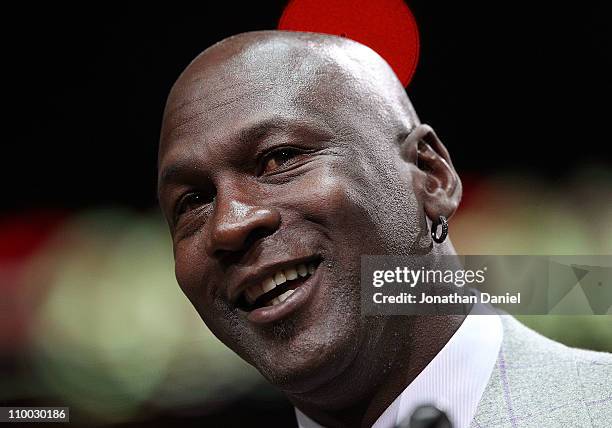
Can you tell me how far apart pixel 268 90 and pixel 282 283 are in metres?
0.34

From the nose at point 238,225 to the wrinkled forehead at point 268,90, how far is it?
5.8 inches

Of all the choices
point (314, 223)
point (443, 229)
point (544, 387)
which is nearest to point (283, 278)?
point (314, 223)

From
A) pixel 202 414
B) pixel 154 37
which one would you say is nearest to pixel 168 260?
pixel 202 414

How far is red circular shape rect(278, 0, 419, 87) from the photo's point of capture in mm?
1747

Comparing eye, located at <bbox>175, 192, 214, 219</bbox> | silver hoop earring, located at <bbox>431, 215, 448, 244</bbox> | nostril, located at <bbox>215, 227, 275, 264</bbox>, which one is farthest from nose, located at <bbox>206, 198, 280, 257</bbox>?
silver hoop earring, located at <bbox>431, 215, 448, 244</bbox>

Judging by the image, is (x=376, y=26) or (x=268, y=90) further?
(x=376, y=26)

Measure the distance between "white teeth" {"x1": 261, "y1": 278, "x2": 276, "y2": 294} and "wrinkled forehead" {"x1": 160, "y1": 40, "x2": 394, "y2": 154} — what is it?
27 cm

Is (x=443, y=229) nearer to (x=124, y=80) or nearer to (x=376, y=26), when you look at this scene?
(x=376, y=26)

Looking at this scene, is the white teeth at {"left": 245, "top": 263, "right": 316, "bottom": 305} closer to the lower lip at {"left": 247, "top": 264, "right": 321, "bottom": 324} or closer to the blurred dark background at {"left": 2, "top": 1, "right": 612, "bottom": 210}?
the lower lip at {"left": 247, "top": 264, "right": 321, "bottom": 324}

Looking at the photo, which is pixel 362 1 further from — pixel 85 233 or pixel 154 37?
pixel 85 233

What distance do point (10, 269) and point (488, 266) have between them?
3.37ft

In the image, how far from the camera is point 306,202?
4.61ft

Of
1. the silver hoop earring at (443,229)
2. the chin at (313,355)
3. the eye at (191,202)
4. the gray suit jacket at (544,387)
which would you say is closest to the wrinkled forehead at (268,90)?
the eye at (191,202)

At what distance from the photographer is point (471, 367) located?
1.48 metres
